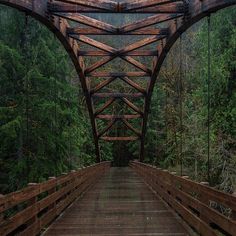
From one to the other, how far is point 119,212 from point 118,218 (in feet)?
2.65

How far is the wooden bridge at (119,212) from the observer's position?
5492mm

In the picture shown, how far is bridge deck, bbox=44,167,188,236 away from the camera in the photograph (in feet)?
24.1

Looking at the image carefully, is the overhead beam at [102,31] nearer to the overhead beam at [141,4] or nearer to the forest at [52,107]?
the overhead beam at [141,4]

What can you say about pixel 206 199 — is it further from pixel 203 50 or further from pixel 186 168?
pixel 186 168

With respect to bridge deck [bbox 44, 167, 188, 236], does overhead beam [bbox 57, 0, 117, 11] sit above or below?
above

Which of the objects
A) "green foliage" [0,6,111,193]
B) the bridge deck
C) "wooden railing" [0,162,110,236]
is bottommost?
the bridge deck

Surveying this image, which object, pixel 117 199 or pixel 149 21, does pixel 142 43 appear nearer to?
pixel 149 21

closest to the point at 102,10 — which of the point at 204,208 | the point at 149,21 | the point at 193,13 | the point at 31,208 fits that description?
the point at 149,21

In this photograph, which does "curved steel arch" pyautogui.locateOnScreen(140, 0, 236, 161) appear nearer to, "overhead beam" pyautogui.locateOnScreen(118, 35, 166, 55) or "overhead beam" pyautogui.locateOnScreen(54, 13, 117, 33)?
"overhead beam" pyautogui.locateOnScreen(118, 35, 166, 55)

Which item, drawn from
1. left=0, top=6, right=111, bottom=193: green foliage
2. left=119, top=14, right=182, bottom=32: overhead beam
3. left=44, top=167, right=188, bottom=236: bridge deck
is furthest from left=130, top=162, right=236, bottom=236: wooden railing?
left=0, top=6, right=111, bottom=193: green foliage

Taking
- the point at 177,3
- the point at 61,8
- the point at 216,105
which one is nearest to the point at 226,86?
the point at 216,105

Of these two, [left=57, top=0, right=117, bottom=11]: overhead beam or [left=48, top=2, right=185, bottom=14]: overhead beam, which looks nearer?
[left=57, top=0, right=117, bottom=11]: overhead beam

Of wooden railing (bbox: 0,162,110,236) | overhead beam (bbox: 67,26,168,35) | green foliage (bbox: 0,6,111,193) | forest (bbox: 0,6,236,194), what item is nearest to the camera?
wooden railing (bbox: 0,162,110,236)

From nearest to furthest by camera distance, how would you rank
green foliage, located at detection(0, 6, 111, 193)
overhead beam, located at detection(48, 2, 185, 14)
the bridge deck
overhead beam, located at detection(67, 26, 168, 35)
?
the bridge deck → overhead beam, located at detection(48, 2, 185, 14) → overhead beam, located at detection(67, 26, 168, 35) → green foliage, located at detection(0, 6, 111, 193)
